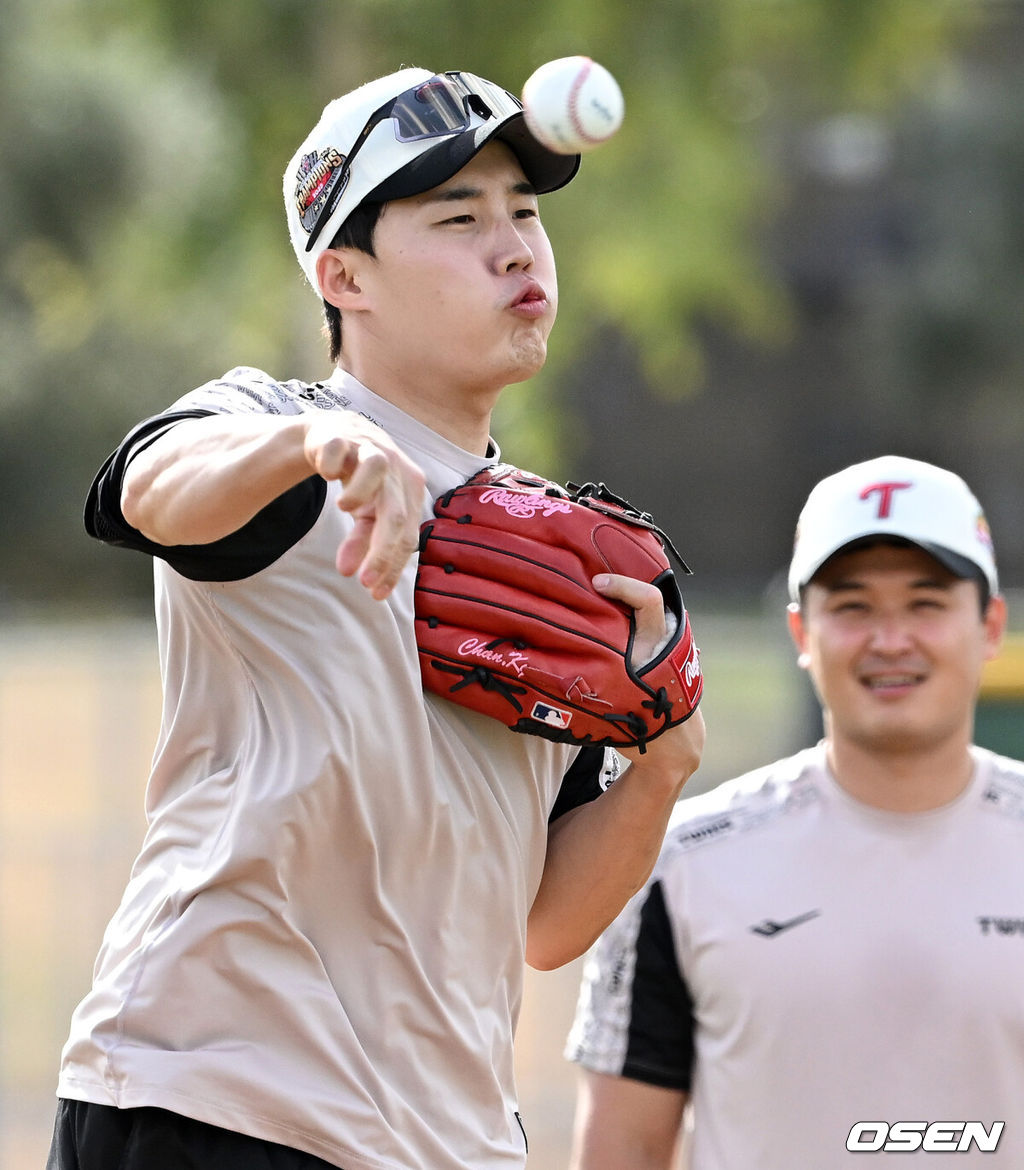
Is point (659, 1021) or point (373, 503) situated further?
point (659, 1021)

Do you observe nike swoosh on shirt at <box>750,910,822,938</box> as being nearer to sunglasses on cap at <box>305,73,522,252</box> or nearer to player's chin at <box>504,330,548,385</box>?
player's chin at <box>504,330,548,385</box>

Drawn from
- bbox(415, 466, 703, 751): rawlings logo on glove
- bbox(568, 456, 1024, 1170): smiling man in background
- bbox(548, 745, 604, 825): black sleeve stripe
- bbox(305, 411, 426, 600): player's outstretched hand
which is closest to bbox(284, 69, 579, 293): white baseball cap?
bbox(415, 466, 703, 751): rawlings logo on glove

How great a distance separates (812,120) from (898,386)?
5.11 metres

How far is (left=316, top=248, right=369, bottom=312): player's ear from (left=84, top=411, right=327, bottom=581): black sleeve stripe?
40 centimetres

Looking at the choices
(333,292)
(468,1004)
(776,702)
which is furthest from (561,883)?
(776,702)

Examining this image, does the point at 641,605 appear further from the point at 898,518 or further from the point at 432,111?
the point at 898,518

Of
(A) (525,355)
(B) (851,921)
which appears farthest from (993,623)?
(A) (525,355)

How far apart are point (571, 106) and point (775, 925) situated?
4.78 ft

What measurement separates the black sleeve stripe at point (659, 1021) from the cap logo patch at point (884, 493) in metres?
0.84

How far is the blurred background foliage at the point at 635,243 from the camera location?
14070 millimetres

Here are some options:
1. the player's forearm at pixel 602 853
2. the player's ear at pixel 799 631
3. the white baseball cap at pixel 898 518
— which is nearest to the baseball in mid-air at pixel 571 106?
the player's forearm at pixel 602 853

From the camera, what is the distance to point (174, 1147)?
202cm

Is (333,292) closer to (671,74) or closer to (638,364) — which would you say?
(671,74)

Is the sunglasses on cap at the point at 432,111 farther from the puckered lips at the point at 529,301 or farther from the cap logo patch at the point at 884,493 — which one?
the cap logo patch at the point at 884,493
